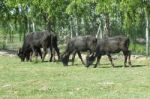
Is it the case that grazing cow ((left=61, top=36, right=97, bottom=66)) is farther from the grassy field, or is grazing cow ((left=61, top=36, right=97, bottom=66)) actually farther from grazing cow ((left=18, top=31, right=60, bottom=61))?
the grassy field

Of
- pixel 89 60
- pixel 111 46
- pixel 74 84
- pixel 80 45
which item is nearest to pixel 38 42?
pixel 80 45

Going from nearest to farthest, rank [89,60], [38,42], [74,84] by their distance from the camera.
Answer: [74,84] < [89,60] < [38,42]

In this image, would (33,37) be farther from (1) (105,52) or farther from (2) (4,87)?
(2) (4,87)

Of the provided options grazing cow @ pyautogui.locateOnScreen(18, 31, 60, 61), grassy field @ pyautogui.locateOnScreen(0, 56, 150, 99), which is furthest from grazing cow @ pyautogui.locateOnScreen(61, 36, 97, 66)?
grassy field @ pyautogui.locateOnScreen(0, 56, 150, 99)

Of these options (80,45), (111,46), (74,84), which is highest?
(74,84)

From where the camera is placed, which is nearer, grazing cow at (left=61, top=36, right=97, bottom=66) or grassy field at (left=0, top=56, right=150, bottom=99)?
grassy field at (left=0, top=56, right=150, bottom=99)

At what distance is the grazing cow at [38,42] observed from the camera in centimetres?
2948

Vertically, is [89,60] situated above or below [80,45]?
below

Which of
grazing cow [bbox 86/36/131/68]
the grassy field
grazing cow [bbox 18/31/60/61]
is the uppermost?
the grassy field

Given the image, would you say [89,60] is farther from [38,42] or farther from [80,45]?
[38,42]

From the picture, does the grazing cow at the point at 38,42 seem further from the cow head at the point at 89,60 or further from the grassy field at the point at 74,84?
the grassy field at the point at 74,84

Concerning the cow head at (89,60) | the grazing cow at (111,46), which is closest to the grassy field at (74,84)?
the cow head at (89,60)

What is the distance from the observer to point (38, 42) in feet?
98.0

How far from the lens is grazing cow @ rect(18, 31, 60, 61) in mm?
29484
